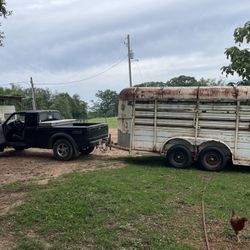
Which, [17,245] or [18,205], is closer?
[17,245]

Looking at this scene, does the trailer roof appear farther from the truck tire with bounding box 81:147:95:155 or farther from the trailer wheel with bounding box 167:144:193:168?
the truck tire with bounding box 81:147:95:155

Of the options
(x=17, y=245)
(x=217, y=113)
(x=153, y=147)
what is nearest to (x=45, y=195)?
(x=17, y=245)

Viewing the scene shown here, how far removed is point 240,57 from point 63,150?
6.66 metres

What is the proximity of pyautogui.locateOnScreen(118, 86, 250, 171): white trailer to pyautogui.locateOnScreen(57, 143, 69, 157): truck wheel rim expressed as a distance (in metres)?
1.90

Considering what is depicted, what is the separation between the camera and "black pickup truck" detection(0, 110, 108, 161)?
1370 cm

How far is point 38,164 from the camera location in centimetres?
1313

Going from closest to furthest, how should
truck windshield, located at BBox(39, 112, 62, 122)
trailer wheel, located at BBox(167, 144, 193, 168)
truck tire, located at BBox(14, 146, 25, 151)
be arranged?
trailer wheel, located at BBox(167, 144, 193, 168) < truck windshield, located at BBox(39, 112, 62, 122) < truck tire, located at BBox(14, 146, 25, 151)

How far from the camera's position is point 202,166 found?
39.7ft

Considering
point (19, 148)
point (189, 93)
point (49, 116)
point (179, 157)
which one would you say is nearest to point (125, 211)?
point (179, 157)

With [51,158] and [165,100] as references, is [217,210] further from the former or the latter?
[51,158]

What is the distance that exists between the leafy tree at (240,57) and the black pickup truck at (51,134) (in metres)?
4.91

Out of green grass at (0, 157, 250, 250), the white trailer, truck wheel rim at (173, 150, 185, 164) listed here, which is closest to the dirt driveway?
green grass at (0, 157, 250, 250)

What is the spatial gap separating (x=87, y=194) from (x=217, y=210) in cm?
261

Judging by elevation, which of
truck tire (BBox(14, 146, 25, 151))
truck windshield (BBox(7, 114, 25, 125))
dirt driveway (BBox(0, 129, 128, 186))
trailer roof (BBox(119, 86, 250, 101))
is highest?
trailer roof (BBox(119, 86, 250, 101))
